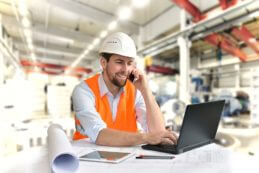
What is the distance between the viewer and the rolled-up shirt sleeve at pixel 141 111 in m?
1.47

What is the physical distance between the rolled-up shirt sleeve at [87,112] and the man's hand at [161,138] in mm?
291

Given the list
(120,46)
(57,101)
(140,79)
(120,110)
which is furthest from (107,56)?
(57,101)

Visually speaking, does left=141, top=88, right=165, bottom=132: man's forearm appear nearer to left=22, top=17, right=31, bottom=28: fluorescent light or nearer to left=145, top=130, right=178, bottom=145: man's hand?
left=145, top=130, right=178, bottom=145: man's hand

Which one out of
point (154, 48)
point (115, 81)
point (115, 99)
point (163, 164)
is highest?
point (154, 48)

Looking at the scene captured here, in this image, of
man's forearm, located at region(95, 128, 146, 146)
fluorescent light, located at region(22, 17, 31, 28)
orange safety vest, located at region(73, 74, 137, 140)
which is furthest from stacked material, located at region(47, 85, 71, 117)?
man's forearm, located at region(95, 128, 146, 146)

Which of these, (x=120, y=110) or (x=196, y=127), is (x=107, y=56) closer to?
(x=120, y=110)

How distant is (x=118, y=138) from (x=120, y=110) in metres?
0.36

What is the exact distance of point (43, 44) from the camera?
8367 mm

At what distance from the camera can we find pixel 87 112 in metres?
1.19

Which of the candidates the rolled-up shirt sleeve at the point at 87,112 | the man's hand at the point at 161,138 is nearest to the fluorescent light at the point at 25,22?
the rolled-up shirt sleeve at the point at 87,112

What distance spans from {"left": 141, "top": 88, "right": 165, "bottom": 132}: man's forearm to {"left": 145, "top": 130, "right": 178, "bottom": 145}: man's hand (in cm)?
30

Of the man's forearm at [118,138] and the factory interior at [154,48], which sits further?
the factory interior at [154,48]

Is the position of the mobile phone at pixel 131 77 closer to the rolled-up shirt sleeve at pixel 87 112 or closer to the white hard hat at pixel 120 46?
the white hard hat at pixel 120 46

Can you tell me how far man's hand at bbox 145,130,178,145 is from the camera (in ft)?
3.25
